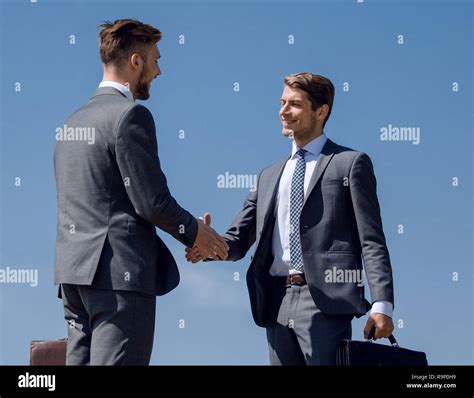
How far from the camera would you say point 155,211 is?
5.82 meters

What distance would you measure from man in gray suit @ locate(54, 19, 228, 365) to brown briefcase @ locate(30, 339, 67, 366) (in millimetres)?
864

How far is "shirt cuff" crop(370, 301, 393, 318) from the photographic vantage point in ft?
20.7

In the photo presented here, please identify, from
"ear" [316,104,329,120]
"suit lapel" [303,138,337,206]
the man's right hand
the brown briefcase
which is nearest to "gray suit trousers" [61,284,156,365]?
the man's right hand

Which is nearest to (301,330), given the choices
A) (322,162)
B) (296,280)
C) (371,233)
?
(296,280)

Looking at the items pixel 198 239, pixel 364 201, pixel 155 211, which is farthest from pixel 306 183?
pixel 155 211

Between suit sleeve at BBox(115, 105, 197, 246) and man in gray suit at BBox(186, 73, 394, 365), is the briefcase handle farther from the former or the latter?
suit sleeve at BBox(115, 105, 197, 246)

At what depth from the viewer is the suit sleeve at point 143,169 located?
5809 mm

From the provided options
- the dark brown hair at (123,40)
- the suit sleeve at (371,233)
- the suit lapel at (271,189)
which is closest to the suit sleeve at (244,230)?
the suit lapel at (271,189)

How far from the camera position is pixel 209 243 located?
6594 mm

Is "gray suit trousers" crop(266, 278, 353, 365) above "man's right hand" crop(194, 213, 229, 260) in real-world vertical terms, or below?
below

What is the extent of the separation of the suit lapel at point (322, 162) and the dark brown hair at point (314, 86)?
217mm

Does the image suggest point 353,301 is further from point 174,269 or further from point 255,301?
point 174,269

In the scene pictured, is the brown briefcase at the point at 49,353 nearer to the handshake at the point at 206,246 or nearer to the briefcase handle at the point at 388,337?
the handshake at the point at 206,246

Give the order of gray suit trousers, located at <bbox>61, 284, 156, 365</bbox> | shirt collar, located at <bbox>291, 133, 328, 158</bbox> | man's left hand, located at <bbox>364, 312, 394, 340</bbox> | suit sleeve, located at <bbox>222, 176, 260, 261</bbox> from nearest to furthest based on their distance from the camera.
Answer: gray suit trousers, located at <bbox>61, 284, 156, 365</bbox>
man's left hand, located at <bbox>364, 312, 394, 340</bbox>
shirt collar, located at <bbox>291, 133, 328, 158</bbox>
suit sleeve, located at <bbox>222, 176, 260, 261</bbox>
